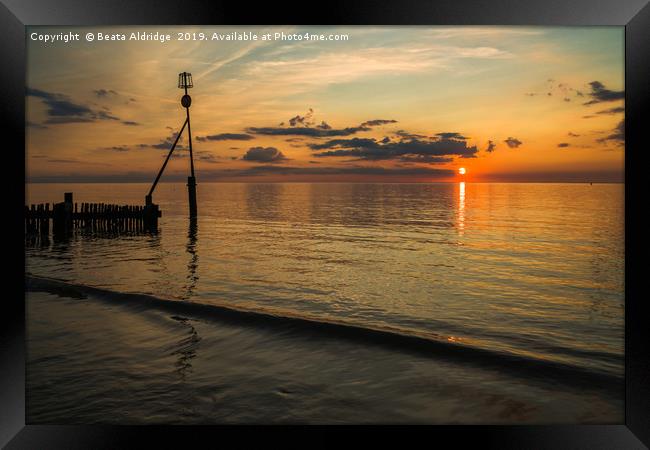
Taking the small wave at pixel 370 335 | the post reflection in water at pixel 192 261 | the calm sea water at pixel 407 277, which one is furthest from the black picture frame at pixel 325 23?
the post reflection in water at pixel 192 261

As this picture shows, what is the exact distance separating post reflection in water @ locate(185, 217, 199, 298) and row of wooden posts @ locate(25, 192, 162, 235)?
2169 mm

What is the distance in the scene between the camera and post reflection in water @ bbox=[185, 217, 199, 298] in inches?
480

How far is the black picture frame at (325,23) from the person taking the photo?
4594 millimetres

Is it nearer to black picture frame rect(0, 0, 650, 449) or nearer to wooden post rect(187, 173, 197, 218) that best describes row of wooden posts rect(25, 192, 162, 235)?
wooden post rect(187, 173, 197, 218)

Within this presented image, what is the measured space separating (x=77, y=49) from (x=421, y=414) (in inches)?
491

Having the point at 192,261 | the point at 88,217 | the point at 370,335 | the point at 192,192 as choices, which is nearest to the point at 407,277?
the point at 370,335

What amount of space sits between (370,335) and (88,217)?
17.6 metres

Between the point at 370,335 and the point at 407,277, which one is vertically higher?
the point at 407,277

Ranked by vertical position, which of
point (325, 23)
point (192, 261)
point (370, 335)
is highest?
point (325, 23)

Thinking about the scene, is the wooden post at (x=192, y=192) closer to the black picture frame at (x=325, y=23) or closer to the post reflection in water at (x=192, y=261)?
the post reflection in water at (x=192, y=261)

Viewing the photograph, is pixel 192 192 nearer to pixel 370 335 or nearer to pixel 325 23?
pixel 370 335

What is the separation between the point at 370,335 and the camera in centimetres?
819

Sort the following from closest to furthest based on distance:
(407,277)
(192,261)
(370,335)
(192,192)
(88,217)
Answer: (370,335)
(407,277)
(192,261)
(88,217)
(192,192)
